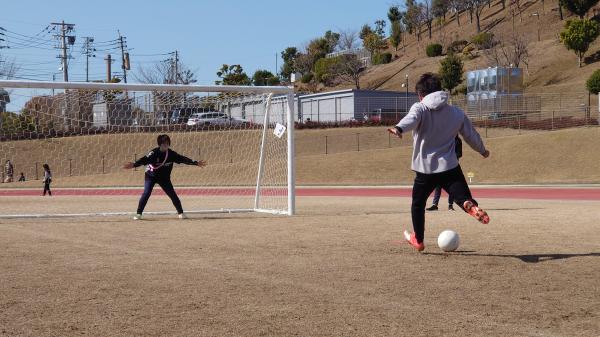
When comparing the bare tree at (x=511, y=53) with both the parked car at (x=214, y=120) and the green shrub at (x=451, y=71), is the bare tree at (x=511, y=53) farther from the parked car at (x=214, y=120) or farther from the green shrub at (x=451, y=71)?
the parked car at (x=214, y=120)

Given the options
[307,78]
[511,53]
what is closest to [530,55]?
[511,53]

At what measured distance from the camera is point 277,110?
19.5 m

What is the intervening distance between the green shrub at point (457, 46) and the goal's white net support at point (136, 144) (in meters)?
61.0

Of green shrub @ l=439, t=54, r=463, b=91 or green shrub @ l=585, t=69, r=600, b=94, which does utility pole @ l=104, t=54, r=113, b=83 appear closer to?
green shrub @ l=439, t=54, r=463, b=91

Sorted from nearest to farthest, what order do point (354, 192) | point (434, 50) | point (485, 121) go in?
point (354, 192), point (485, 121), point (434, 50)

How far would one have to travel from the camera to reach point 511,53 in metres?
80.9

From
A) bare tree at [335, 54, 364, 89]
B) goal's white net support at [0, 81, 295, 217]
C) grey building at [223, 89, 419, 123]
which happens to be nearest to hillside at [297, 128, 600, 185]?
goal's white net support at [0, 81, 295, 217]

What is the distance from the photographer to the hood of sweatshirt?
7.98m

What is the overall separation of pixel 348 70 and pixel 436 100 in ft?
291

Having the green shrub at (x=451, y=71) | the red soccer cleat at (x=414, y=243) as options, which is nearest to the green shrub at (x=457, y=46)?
the green shrub at (x=451, y=71)

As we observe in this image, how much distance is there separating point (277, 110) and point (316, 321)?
14611 mm

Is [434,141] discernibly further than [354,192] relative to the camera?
No

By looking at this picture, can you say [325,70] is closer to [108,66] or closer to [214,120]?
[108,66]

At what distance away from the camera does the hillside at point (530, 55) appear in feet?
242
